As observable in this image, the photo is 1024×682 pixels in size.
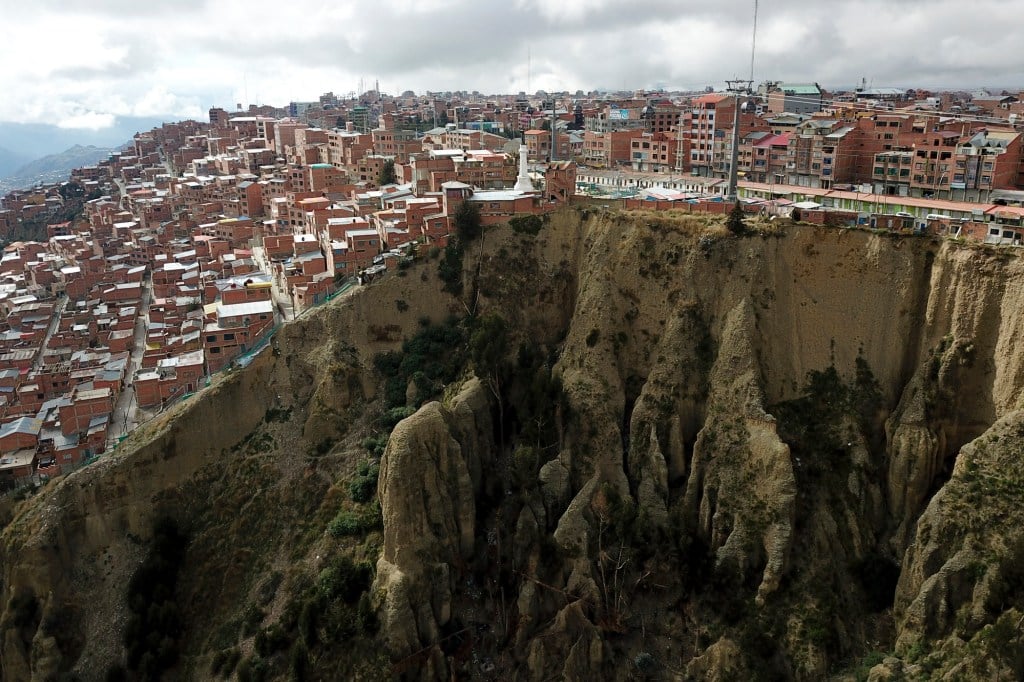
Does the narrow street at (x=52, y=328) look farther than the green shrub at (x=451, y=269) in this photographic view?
Yes

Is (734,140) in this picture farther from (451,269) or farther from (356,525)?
(356,525)

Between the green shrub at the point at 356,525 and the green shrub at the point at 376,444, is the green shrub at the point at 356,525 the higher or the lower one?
the lower one

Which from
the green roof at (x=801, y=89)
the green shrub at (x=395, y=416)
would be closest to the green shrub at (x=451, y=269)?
the green shrub at (x=395, y=416)

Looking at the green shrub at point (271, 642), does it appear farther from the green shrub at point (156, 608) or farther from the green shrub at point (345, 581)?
the green shrub at point (156, 608)

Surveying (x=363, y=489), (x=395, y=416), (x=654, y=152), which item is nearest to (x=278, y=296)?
(x=395, y=416)

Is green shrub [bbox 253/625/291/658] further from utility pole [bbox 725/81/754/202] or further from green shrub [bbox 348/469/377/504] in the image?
utility pole [bbox 725/81/754/202]

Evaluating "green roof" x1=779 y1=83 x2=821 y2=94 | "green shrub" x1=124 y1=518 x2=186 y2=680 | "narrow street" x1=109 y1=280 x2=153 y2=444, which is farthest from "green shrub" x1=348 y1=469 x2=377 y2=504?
"green roof" x1=779 y1=83 x2=821 y2=94

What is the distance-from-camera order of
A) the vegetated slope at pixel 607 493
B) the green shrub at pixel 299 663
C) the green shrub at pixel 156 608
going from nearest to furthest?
the vegetated slope at pixel 607 493, the green shrub at pixel 299 663, the green shrub at pixel 156 608
